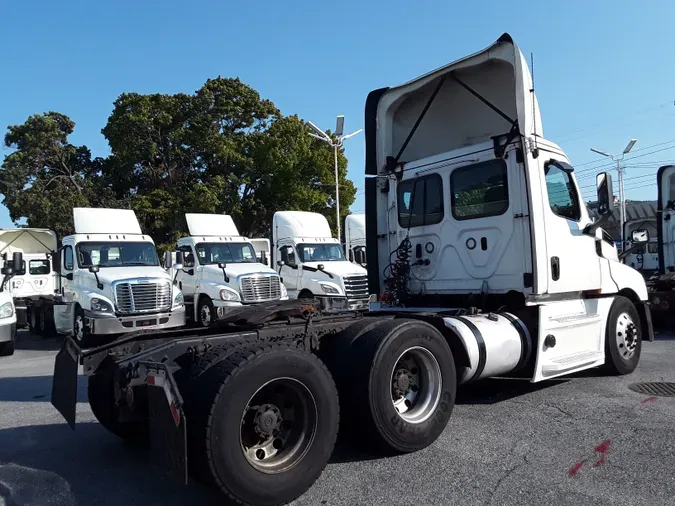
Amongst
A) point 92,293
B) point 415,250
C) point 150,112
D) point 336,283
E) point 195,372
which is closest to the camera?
point 195,372

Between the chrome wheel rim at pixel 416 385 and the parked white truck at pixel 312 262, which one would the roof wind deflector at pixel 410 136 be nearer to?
the chrome wheel rim at pixel 416 385

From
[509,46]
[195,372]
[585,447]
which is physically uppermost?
[509,46]

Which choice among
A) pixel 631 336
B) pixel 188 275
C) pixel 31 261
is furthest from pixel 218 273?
pixel 631 336

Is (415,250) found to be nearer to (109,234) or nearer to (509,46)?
(509,46)

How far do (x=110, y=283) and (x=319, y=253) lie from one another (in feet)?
20.1

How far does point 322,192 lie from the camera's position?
107 ft

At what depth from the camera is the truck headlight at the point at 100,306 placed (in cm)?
1224

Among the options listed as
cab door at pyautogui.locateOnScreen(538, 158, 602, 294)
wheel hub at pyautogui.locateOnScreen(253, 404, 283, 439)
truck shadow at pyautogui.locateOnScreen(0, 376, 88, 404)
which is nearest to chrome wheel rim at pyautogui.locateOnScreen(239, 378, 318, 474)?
wheel hub at pyautogui.locateOnScreen(253, 404, 283, 439)

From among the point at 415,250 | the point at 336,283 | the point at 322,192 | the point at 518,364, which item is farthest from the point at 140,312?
the point at 322,192

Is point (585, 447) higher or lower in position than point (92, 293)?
lower

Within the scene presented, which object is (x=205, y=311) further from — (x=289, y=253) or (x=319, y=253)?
(x=319, y=253)

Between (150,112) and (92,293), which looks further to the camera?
(150,112)

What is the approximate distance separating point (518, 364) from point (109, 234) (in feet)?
35.7

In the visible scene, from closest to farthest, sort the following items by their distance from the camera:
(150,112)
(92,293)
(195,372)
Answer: (195,372), (92,293), (150,112)
